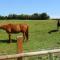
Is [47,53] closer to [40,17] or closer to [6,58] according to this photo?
[6,58]

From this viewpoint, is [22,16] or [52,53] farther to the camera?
[22,16]

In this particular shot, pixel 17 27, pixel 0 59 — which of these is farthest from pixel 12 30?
pixel 0 59

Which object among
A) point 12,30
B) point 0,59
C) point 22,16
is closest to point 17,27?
point 12,30

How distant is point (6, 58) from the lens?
19.6 ft

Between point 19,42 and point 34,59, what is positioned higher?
point 19,42

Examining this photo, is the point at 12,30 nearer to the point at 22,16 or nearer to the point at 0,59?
the point at 0,59

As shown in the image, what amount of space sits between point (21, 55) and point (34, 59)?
3.40ft

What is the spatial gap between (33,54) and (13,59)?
0.61 m

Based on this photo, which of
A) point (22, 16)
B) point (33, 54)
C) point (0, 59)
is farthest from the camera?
point (22, 16)

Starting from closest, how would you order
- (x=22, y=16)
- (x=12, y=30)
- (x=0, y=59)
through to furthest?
(x=0, y=59), (x=12, y=30), (x=22, y=16)

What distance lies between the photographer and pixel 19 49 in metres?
6.40

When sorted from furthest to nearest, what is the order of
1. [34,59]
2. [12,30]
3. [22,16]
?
[22,16]
[12,30]
[34,59]

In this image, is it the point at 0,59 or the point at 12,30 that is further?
the point at 12,30

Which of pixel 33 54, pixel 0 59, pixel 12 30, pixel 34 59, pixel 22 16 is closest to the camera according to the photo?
pixel 0 59
